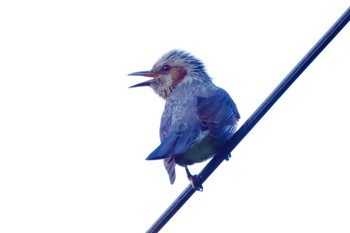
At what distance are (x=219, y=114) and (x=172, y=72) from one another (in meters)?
2.46

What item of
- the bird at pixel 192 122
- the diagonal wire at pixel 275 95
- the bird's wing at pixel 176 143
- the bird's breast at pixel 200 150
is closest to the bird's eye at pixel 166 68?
the bird at pixel 192 122

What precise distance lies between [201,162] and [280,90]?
2468 mm

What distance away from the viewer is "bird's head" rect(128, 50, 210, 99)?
9844mm

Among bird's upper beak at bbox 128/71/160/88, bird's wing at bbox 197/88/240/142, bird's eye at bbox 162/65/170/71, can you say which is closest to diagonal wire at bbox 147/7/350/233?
bird's wing at bbox 197/88/240/142

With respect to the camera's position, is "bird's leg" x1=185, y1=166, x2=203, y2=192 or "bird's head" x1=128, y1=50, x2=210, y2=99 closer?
"bird's leg" x1=185, y1=166, x2=203, y2=192

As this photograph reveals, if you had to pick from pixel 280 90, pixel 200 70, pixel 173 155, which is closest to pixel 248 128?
pixel 280 90

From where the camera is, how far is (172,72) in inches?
397

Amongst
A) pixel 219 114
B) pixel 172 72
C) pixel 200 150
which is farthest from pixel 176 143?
pixel 172 72

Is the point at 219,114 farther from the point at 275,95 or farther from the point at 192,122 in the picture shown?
the point at 275,95

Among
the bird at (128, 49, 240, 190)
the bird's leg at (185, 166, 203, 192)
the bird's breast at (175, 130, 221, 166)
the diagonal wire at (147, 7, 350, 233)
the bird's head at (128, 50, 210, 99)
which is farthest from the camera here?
the bird's head at (128, 50, 210, 99)

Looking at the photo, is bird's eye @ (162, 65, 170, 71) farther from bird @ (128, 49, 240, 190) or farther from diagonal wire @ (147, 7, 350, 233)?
diagonal wire @ (147, 7, 350, 233)

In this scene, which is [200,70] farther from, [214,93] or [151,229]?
[151,229]

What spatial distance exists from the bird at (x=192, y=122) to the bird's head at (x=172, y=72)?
2cm

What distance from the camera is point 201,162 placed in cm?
783
